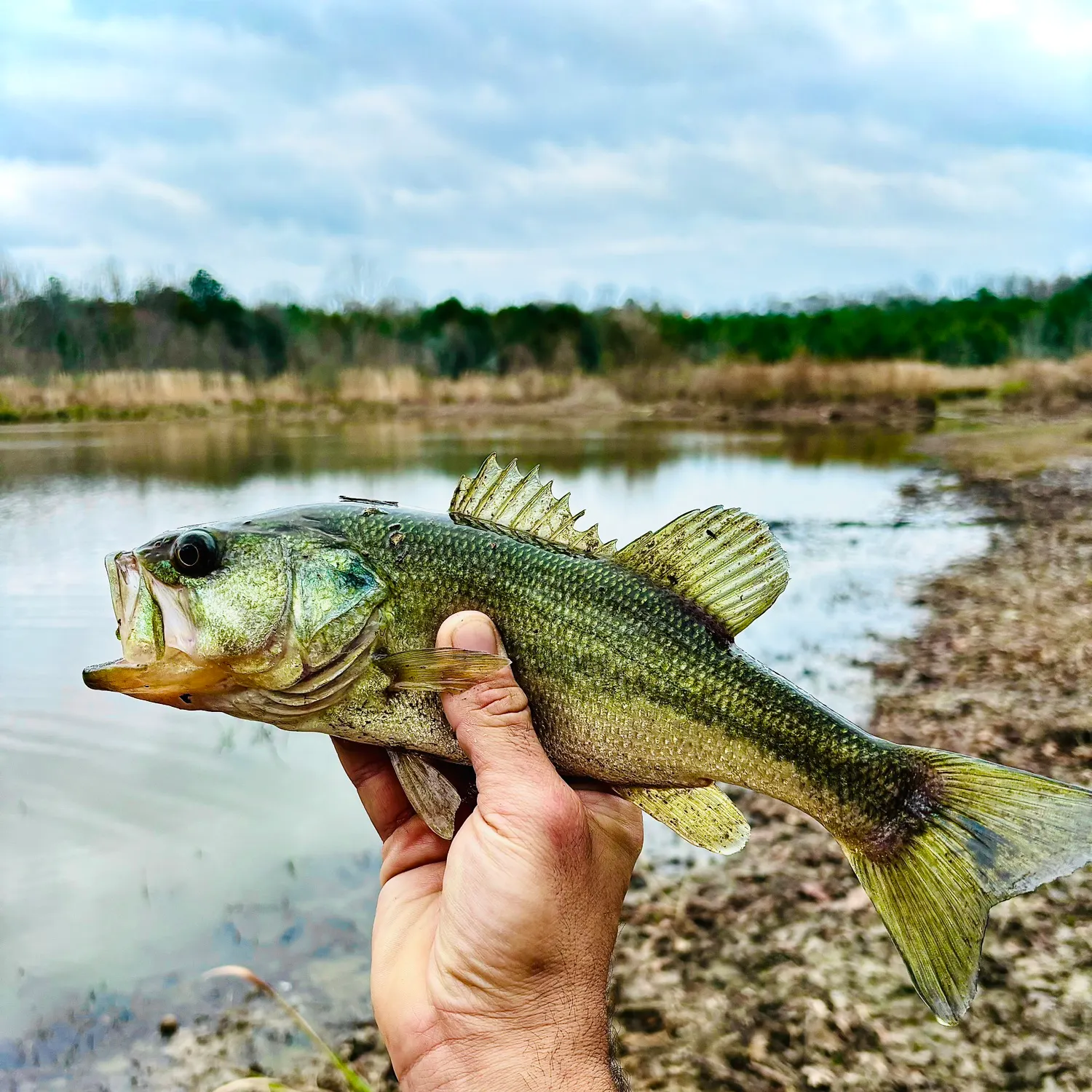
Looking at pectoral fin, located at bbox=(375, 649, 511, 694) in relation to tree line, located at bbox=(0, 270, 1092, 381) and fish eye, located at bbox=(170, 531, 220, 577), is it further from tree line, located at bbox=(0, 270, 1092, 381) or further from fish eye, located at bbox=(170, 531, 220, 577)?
tree line, located at bbox=(0, 270, 1092, 381)

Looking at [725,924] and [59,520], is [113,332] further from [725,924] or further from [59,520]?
[725,924]

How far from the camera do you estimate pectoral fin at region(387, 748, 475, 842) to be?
8.64 feet

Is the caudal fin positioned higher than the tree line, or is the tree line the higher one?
the tree line

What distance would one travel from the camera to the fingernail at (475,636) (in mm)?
2455

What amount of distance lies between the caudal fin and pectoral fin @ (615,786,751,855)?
36 centimetres

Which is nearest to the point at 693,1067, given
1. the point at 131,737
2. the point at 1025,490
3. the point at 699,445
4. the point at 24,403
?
the point at 131,737

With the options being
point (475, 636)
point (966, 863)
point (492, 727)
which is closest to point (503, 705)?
point (492, 727)

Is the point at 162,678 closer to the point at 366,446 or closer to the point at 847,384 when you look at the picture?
the point at 366,446

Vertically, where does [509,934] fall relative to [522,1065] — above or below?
above

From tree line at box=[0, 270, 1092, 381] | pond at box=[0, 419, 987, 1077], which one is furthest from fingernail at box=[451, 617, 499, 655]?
tree line at box=[0, 270, 1092, 381]

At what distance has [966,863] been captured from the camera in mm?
2309

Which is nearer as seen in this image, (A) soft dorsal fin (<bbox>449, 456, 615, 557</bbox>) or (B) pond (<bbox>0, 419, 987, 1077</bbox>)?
(A) soft dorsal fin (<bbox>449, 456, 615, 557</bbox>)

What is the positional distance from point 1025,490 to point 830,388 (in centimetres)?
2445

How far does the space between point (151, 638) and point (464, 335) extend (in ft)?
186
